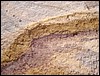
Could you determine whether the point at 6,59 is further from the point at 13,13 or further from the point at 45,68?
the point at 13,13

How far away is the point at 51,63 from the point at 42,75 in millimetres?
132

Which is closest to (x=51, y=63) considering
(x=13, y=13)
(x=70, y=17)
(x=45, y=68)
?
(x=45, y=68)

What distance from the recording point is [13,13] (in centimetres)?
215

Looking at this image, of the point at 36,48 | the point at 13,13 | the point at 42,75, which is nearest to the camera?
the point at 42,75

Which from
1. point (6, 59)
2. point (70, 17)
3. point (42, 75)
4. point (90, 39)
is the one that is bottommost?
point (42, 75)

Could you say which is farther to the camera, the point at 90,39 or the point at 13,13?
the point at 13,13

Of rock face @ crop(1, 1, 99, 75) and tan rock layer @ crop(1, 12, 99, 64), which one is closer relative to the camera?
rock face @ crop(1, 1, 99, 75)

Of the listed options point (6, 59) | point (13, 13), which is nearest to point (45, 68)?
point (6, 59)

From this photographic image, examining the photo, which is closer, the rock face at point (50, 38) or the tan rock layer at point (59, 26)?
the rock face at point (50, 38)

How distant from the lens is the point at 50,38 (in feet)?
6.56

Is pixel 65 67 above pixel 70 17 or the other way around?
the other way around

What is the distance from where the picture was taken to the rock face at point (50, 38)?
186 centimetres

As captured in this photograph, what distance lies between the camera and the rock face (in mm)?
1864

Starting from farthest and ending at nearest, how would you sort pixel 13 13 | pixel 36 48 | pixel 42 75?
pixel 13 13 < pixel 36 48 < pixel 42 75
